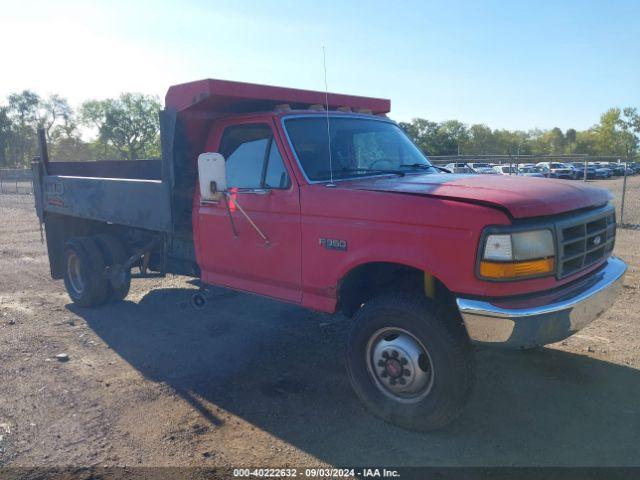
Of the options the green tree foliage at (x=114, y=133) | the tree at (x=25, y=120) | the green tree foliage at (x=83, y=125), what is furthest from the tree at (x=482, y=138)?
the tree at (x=25, y=120)

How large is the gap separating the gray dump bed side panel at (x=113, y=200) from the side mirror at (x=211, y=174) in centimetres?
120

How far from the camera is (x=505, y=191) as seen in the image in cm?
330

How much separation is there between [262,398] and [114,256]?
3321 millimetres

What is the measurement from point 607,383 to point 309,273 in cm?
253

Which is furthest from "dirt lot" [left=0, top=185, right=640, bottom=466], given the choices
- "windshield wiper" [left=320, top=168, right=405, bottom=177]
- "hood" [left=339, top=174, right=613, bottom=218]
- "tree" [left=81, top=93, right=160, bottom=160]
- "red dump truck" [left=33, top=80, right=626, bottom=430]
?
"tree" [left=81, top=93, right=160, bottom=160]

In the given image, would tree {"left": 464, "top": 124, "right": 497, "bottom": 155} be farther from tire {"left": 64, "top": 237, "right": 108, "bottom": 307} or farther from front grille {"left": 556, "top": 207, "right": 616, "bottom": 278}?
front grille {"left": 556, "top": 207, "right": 616, "bottom": 278}

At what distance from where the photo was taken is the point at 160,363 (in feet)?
15.8

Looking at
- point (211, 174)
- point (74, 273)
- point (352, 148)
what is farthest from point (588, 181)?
point (211, 174)

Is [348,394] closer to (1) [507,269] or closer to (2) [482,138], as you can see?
(1) [507,269]

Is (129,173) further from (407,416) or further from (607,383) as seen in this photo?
(607,383)

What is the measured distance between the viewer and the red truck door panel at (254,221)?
4.05 meters

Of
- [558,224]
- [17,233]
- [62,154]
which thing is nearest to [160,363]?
[558,224]

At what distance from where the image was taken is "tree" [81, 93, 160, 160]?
222ft

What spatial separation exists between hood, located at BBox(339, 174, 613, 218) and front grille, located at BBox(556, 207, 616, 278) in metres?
0.10
